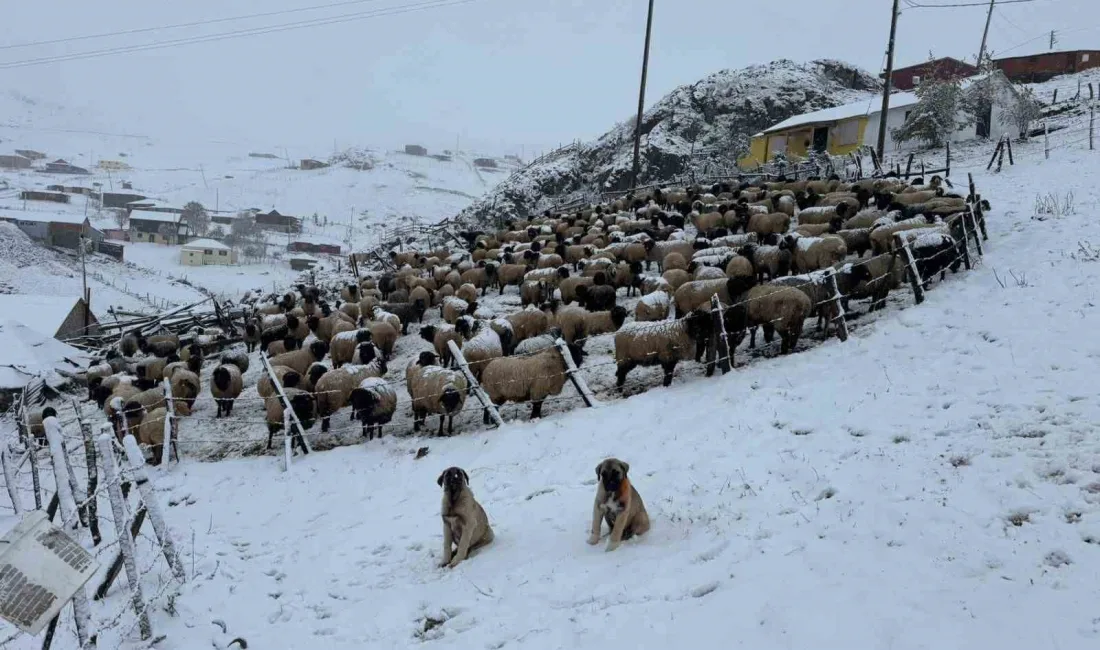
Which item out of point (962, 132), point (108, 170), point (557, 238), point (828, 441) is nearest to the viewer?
point (828, 441)

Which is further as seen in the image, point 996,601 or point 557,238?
point 557,238

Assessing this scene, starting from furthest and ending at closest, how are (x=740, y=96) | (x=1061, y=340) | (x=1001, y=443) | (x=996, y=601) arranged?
(x=740, y=96)
(x=1061, y=340)
(x=1001, y=443)
(x=996, y=601)

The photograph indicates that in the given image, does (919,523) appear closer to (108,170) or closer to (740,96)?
(740,96)

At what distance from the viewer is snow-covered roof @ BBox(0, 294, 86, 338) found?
29.5 meters

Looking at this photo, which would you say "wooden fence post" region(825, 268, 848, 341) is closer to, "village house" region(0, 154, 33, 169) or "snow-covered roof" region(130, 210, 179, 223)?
"snow-covered roof" region(130, 210, 179, 223)

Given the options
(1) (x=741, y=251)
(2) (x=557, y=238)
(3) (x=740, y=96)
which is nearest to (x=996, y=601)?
(1) (x=741, y=251)

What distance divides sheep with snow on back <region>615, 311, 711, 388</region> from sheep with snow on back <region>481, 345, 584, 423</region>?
3.55ft

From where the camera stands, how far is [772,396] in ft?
30.6

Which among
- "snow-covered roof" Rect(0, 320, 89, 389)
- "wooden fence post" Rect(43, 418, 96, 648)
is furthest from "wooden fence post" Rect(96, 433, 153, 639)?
"snow-covered roof" Rect(0, 320, 89, 389)

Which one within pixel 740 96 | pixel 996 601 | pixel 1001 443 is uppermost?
pixel 740 96

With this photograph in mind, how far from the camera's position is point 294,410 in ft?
41.0

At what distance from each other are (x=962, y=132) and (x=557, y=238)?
26.5m

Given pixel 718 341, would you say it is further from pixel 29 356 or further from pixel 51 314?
pixel 51 314

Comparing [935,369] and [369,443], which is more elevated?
[935,369]
